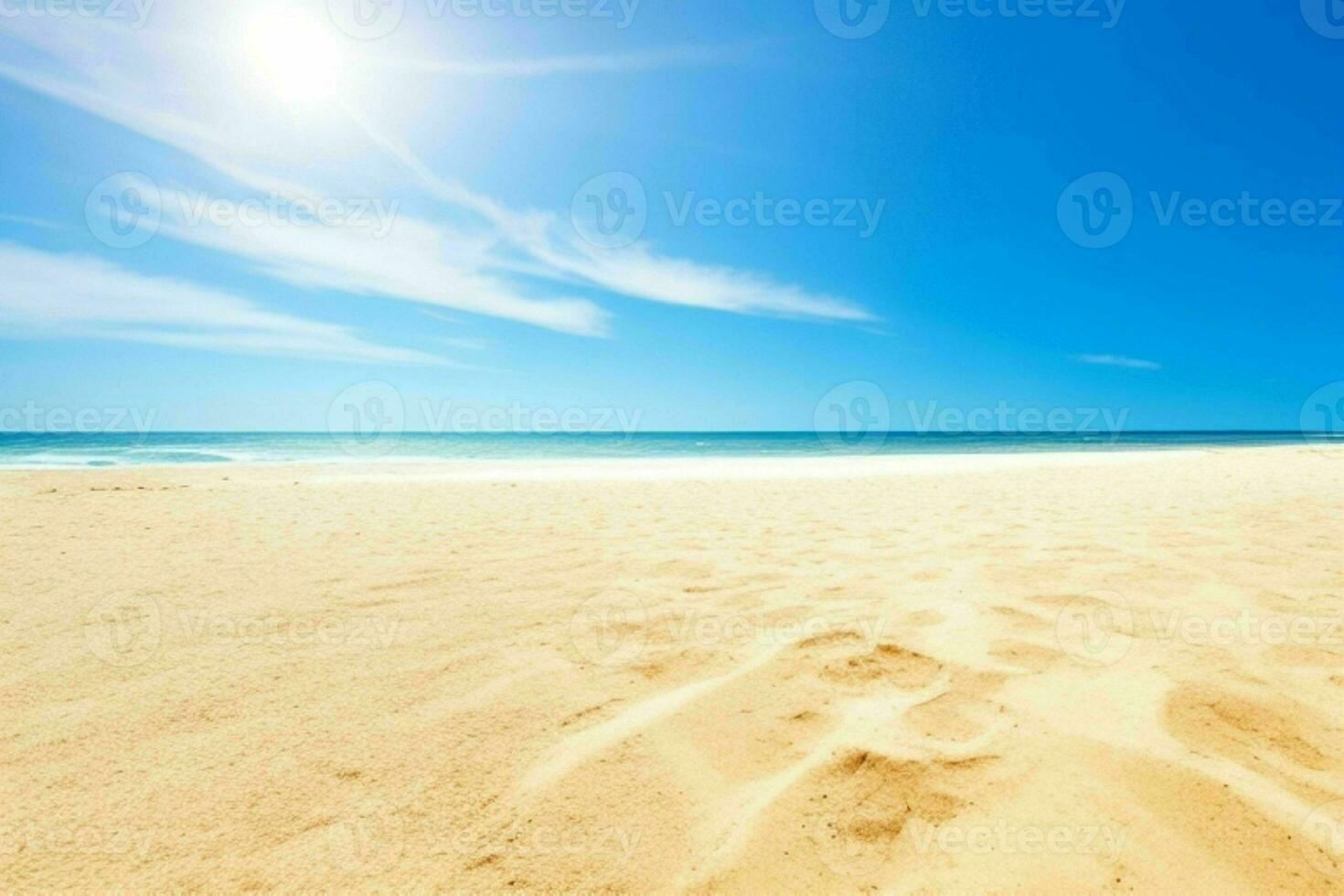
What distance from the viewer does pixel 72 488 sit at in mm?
9523

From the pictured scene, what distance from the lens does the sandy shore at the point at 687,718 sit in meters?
1.55

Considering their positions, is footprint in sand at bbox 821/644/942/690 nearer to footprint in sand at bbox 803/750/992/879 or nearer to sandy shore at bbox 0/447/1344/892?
sandy shore at bbox 0/447/1344/892

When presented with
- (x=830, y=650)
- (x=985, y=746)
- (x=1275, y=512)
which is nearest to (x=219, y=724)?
(x=830, y=650)

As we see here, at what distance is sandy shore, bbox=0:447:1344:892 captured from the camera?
155cm

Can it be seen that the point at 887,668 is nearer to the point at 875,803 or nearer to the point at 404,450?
the point at 875,803

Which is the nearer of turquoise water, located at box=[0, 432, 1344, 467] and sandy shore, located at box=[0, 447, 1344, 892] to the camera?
sandy shore, located at box=[0, 447, 1344, 892]

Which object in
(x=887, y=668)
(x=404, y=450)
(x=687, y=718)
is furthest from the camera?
(x=404, y=450)

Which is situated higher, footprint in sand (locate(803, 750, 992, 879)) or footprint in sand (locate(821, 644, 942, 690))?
footprint in sand (locate(821, 644, 942, 690))

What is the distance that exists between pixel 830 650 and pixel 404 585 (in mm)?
2677

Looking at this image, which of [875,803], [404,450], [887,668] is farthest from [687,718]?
[404,450]

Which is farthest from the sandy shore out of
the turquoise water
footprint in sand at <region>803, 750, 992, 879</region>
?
the turquoise water

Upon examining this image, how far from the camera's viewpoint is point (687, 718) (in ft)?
7.14

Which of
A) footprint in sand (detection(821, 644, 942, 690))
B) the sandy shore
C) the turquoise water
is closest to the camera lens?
the sandy shore

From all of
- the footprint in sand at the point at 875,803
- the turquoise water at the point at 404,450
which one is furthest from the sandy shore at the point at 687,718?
the turquoise water at the point at 404,450
